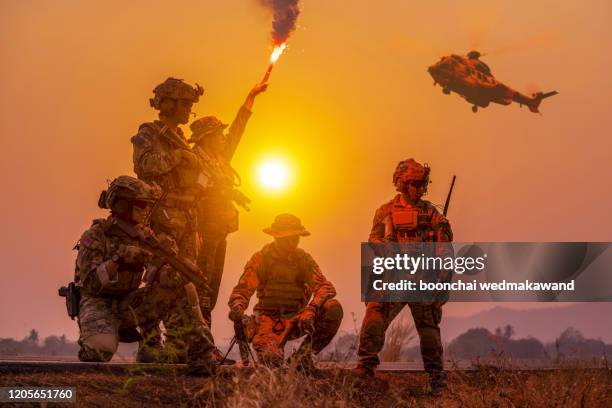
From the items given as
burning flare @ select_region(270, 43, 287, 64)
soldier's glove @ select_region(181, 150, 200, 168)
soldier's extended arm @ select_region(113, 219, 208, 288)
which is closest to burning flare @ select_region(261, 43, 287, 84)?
burning flare @ select_region(270, 43, 287, 64)

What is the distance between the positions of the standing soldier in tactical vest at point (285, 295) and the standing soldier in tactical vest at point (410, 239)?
0.59m

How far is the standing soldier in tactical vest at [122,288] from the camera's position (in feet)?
33.0

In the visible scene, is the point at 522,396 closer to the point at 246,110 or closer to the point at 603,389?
the point at 603,389

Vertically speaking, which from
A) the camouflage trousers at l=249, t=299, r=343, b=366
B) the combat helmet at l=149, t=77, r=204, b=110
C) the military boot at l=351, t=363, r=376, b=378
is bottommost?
the military boot at l=351, t=363, r=376, b=378

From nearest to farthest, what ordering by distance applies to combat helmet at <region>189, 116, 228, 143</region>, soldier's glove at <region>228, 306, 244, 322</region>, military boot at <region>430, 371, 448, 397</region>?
1. military boot at <region>430, 371, 448, 397</region>
2. soldier's glove at <region>228, 306, 244, 322</region>
3. combat helmet at <region>189, 116, 228, 143</region>

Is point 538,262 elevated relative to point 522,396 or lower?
elevated

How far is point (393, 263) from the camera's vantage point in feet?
40.1

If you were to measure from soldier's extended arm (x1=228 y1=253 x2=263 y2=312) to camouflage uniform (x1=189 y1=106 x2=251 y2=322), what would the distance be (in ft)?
2.62

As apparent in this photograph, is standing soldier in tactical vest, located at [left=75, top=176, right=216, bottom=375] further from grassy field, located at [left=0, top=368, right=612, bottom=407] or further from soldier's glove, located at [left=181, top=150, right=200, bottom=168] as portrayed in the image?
soldier's glove, located at [left=181, top=150, right=200, bottom=168]

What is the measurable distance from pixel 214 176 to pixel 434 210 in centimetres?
276

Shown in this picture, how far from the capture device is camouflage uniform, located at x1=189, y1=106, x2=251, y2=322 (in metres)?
12.8

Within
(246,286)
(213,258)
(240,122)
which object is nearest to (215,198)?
(213,258)

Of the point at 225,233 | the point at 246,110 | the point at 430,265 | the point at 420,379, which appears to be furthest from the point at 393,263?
the point at 246,110

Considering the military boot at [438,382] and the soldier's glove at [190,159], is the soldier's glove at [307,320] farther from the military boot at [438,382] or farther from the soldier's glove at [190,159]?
the soldier's glove at [190,159]
